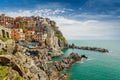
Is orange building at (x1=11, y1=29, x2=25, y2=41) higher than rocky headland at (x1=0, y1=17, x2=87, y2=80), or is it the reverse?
orange building at (x1=11, y1=29, x2=25, y2=41)

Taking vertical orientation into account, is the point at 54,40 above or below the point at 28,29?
below

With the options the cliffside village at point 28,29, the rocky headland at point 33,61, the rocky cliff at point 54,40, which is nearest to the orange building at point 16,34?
the cliffside village at point 28,29

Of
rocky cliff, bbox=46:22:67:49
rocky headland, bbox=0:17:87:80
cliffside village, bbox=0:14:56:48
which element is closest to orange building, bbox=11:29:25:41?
cliffside village, bbox=0:14:56:48

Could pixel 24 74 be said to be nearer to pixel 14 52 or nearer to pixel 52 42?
pixel 14 52

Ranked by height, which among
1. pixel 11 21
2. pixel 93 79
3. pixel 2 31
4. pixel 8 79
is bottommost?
pixel 93 79

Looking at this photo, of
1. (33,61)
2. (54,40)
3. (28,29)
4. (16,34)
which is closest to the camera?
(33,61)

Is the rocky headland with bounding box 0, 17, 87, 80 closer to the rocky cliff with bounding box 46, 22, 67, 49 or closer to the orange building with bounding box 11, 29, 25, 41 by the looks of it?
the rocky cliff with bounding box 46, 22, 67, 49

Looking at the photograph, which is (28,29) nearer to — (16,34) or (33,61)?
(16,34)

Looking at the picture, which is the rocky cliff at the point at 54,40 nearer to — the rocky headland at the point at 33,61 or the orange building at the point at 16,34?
the rocky headland at the point at 33,61

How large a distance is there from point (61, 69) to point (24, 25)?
287 ft

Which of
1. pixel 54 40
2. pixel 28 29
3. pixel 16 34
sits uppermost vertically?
pixel 28 29

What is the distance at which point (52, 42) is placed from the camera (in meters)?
135

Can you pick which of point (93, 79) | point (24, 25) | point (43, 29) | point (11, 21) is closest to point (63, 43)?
point (43, 29)

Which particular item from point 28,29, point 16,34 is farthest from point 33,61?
point 28,29
